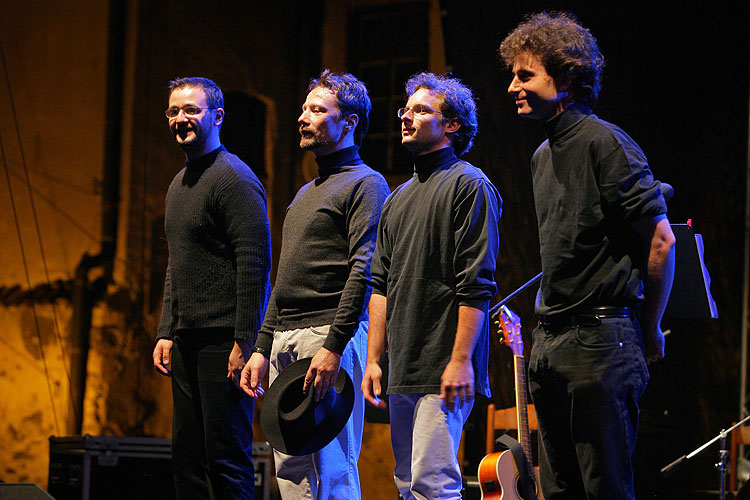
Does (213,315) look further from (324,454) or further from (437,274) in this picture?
(437,274)

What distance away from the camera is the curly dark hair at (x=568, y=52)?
80.4 inches

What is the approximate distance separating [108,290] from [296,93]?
7.18 feet

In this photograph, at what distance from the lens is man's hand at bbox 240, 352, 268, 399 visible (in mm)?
2645

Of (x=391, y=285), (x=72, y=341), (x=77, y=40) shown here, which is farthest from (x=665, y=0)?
(x=72, y=341)

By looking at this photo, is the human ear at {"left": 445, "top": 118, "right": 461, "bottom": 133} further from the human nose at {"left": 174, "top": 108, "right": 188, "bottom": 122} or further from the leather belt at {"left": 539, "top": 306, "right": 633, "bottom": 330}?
the human nose at {"left": 174, "top": 108, "right": 188, "bottom": 122}

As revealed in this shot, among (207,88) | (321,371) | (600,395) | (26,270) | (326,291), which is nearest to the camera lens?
(600,395)

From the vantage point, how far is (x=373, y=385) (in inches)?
92.8

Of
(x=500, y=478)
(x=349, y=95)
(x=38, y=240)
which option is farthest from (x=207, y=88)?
(x=38, y=240)

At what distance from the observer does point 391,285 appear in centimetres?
242

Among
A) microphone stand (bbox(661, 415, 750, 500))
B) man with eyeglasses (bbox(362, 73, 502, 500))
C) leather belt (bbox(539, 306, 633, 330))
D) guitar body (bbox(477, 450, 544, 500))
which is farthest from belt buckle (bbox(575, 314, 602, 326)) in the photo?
microphone stand (bbox(661, 415, 750, 500))

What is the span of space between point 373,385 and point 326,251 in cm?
53

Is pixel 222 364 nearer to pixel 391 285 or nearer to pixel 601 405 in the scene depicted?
pixel 391 285

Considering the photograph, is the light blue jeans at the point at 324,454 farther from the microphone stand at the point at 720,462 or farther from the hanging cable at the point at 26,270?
the hanging cable at the point at 26,270

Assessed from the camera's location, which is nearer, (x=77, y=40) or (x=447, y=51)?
(x=447, y=51)
